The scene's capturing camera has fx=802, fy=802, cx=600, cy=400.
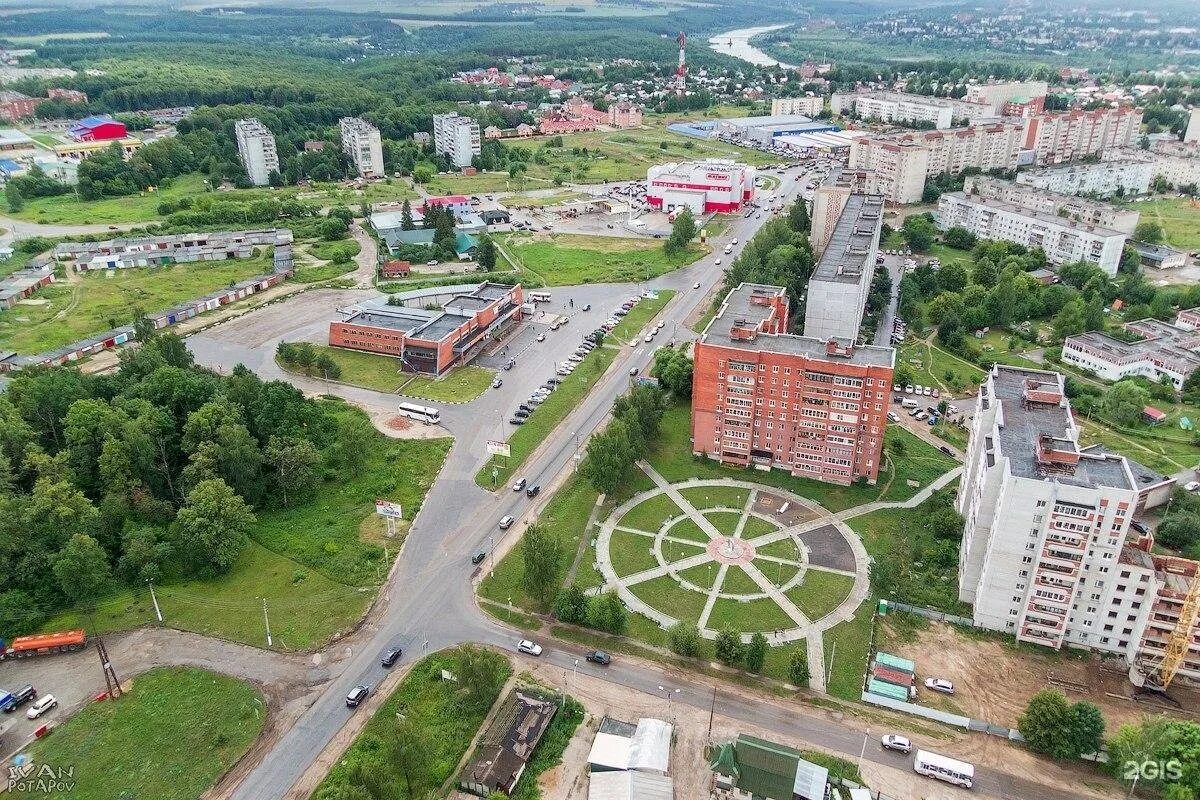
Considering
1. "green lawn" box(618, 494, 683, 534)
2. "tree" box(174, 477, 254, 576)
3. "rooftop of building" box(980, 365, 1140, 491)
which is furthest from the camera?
"green lawn" box(618, 494, 683, 534)

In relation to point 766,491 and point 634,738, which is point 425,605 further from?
point 766,491

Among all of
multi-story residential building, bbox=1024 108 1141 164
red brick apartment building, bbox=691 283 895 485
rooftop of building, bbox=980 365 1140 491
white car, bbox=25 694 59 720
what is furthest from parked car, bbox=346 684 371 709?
multi-story residential building, bbox=1024 108 1141 164

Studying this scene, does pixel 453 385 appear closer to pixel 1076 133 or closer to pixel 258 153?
pixel 258 153

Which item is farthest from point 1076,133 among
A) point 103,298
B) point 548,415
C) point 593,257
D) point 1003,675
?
point 103,298

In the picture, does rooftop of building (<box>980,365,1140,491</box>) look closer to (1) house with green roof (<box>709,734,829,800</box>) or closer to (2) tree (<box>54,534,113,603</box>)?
(1) house with green roof (<box>709,734,829,800</box>)

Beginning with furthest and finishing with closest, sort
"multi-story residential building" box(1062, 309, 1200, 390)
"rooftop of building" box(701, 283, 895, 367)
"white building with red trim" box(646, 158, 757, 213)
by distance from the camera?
"white building with red trim" box(646, 158, 757, 213)
"multi-story residential building" box(1062, 309, 1200, 390)
"rooftop of building" box(701, 283, 895, 367)

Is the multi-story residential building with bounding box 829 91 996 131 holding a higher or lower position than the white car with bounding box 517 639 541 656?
higher
